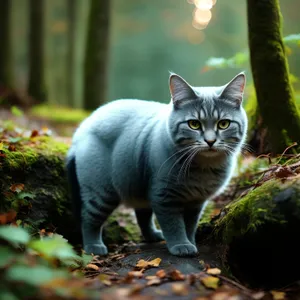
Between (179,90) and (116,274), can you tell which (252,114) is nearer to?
(179,90)

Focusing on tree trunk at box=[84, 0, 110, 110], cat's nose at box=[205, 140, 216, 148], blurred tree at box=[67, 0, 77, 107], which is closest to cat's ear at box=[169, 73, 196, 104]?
cat's nose at box=[205, 140, 216, 148]

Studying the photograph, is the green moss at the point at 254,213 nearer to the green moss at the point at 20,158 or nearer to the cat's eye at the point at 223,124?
the cat's eye at the point at 223,124

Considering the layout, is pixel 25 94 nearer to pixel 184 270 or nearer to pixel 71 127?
pixel 71 127

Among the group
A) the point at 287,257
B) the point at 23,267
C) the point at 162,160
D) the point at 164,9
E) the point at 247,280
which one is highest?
the point at 164,9

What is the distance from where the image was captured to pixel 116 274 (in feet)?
9.80

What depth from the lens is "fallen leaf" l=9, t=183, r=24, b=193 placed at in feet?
11.2

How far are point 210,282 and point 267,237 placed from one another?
0.48 m

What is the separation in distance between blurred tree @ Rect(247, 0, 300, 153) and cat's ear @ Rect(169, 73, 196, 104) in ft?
2.73

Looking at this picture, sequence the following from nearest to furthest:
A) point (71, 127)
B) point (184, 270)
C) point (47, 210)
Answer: point (184, 270) < point (47, 210) < point (71, 127)

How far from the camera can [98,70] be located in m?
9.87

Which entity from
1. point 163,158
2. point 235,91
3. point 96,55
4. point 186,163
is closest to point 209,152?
point 186,163

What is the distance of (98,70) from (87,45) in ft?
2.09

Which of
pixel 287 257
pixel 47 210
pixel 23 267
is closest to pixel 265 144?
pixel 287 257

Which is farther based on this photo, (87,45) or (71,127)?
(87,45)
